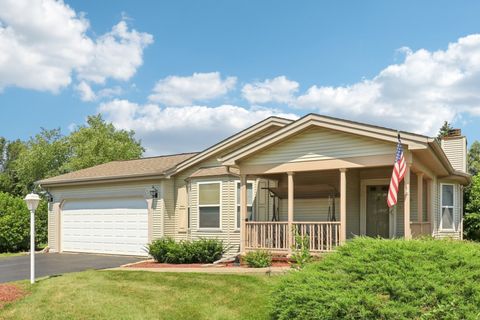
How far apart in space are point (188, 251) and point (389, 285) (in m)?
9.67

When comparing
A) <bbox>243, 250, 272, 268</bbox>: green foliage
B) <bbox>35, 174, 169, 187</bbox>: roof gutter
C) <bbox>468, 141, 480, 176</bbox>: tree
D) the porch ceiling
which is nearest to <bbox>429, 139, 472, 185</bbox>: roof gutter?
the porch ceiling

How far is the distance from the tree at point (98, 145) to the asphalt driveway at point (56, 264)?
71.3 feet

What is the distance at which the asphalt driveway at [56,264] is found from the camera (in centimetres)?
1402

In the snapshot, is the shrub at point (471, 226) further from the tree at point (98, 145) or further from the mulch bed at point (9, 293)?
the tree at point (98, 145)

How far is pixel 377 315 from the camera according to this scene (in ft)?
19.2

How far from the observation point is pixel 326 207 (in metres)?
Result: 16.1

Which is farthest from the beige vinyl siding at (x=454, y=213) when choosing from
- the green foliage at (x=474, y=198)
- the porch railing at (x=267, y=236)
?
the porch railing at (x=267, y=236)

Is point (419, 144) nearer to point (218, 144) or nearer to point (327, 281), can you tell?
point (327, 281)

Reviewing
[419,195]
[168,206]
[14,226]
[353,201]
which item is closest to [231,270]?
[353,201]

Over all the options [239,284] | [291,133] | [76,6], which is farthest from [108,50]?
[239,284]

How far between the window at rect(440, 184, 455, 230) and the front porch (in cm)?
134

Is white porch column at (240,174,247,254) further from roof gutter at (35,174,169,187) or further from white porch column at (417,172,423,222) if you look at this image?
white porch column at (417,172,423,222)

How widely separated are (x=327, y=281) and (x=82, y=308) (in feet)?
17.5

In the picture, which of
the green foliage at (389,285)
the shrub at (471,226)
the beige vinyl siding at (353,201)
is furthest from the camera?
the shrub at (471,226)
